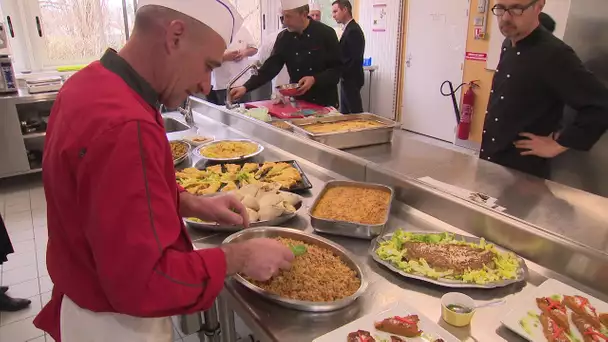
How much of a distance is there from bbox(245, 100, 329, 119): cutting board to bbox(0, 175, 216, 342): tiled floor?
1403 mm

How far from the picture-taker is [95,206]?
2.39ft

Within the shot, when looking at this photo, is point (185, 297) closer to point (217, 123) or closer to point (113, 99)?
point (113, 99)

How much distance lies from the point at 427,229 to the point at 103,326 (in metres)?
1.00

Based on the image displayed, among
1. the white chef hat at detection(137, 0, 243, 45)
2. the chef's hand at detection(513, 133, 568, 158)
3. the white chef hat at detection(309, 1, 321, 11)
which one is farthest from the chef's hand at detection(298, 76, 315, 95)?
the white chef hat at detection(309, 1, 321, 11)

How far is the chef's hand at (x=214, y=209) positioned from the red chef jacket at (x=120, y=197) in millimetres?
390

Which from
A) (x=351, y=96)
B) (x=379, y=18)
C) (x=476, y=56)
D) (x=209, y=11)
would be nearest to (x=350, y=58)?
(x=351, y=96)

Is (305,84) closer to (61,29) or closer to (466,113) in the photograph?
(466,113)

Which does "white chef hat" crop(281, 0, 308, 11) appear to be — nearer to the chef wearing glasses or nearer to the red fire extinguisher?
the chef wearing glasses

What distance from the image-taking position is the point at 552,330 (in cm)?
94

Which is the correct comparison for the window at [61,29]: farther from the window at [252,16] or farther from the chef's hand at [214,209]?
the chef's hand at [214,209]

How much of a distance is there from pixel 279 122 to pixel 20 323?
175cm

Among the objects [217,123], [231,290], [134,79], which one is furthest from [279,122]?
[134,79]

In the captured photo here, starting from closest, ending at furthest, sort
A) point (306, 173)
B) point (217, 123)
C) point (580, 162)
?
1. point (306, 173)
2. point (580, 162)
3. point (217, 123)

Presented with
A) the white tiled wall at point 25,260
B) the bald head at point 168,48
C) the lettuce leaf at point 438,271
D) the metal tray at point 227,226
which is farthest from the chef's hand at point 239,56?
the bald head at point 168,48
